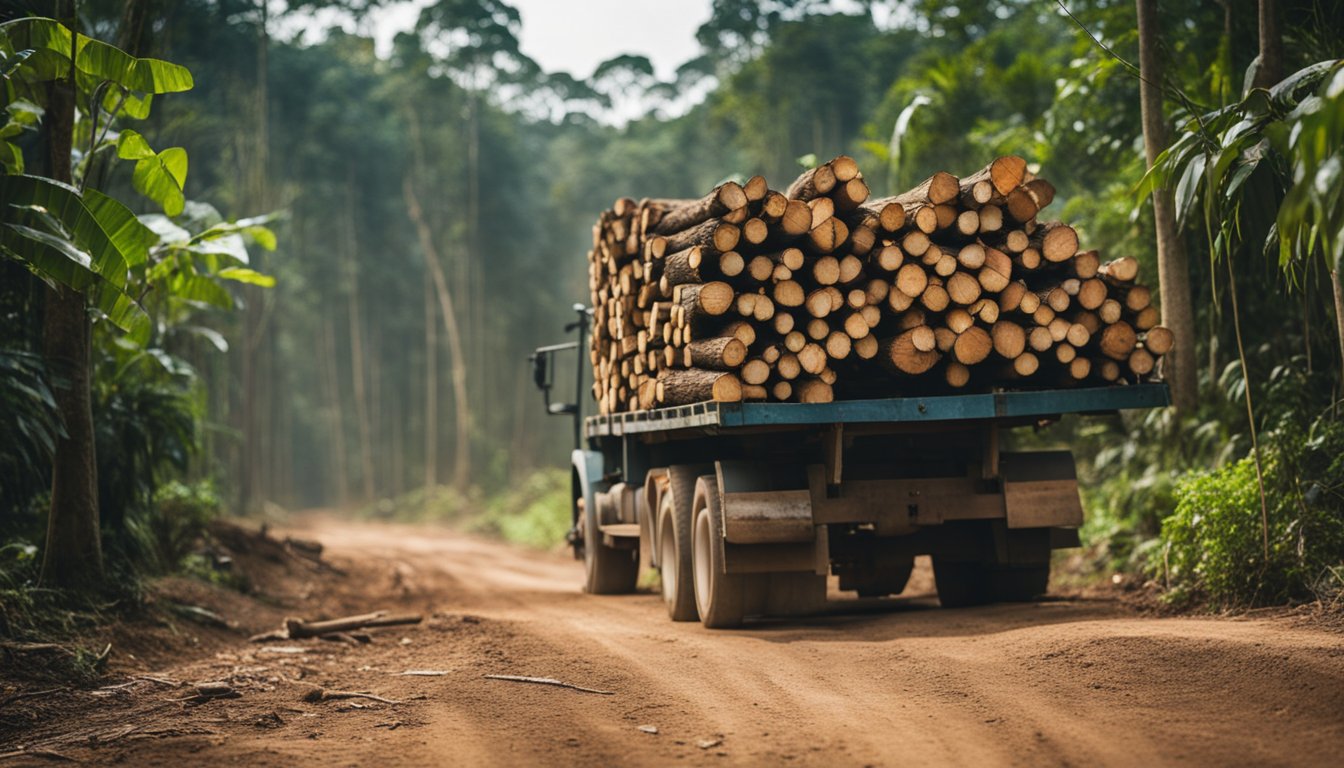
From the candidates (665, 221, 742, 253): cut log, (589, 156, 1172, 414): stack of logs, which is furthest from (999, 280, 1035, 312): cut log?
(665, 221, 742, 253): cut log

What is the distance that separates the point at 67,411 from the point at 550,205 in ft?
137

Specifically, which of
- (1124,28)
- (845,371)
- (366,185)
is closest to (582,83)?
(366,185)

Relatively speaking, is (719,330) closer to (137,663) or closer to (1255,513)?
(1255,513)

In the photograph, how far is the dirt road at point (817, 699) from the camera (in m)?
4.83

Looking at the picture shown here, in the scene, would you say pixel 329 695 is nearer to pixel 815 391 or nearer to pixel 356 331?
pixel 815 391

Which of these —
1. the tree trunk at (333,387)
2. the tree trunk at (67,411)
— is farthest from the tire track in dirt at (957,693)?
the tree trunk at (333,387)

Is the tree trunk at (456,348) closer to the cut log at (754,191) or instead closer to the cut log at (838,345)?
the cut log at (754,191)

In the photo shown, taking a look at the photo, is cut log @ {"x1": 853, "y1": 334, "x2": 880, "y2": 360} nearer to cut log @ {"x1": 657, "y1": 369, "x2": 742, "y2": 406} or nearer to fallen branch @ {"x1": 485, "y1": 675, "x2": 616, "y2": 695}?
cut log @ {"x1": 657, "y1": 369, "x2": 742, "y2": 406}

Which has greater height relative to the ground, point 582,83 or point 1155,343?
point 582,83

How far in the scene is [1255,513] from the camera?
7.95 metres

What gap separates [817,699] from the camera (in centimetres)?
577

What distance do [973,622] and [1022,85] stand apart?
11835 millimetres

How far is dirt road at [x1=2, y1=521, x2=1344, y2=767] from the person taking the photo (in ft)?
15.9

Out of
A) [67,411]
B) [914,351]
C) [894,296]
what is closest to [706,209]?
[894,296]
